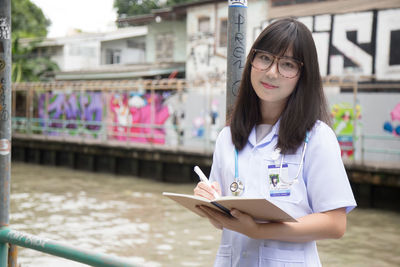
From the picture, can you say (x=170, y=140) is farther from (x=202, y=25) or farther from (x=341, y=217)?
(x=341, y=217)

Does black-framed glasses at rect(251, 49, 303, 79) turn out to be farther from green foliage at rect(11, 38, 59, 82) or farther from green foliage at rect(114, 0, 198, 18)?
green foliage at rect(114, 0, 198, 18)

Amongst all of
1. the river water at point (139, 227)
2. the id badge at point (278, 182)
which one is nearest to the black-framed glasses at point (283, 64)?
the id badge at point (278, 182)

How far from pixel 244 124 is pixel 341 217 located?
0.49 metres

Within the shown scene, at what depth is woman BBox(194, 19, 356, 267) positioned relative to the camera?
1.69m

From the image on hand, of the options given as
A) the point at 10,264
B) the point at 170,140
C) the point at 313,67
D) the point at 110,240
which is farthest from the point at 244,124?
the point at 170,140

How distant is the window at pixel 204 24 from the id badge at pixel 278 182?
65.9 ft

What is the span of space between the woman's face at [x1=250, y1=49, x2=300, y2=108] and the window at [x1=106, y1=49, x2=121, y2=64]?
29.8 m

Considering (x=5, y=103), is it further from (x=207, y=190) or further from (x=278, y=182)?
(x=278, y=182)

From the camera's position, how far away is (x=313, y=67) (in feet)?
5.96

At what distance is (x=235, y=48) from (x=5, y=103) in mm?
1435

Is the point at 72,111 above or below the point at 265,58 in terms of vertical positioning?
below

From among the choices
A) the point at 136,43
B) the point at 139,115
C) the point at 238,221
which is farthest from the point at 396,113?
the point at 136,43

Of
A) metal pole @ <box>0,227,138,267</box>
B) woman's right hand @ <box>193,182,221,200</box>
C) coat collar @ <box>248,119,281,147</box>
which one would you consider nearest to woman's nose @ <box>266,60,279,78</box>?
coat collar @ <box>248,119,281,147</box>

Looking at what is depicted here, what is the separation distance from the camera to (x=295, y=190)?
68.4 inches
